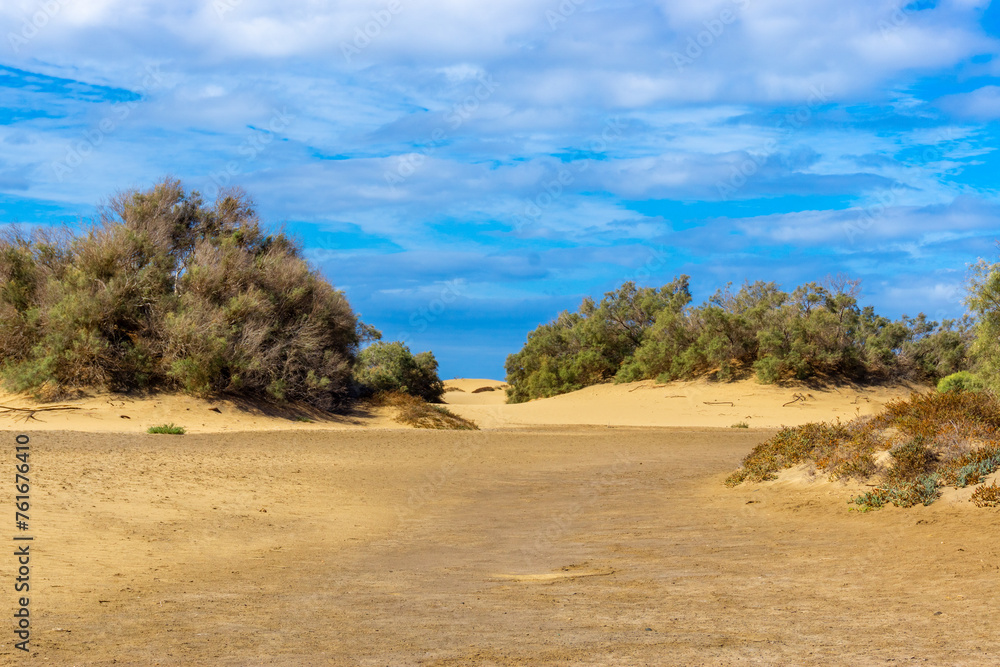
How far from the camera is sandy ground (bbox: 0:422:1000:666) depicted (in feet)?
17.5

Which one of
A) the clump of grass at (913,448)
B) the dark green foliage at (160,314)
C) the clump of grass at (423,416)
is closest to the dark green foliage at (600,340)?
the clump of grass at (423,416)

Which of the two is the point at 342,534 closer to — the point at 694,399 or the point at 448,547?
the point at 448,547

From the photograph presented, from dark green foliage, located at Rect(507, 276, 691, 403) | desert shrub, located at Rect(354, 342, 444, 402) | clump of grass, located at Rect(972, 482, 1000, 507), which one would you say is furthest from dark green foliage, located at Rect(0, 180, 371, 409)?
clump of grass, located at Rect(972, 482, 1000, 507)

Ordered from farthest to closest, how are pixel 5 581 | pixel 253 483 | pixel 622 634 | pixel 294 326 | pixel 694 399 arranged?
1. pixel 694 399
2. pixel 294 326
3. pixel 253 483
4. pixel 5 581
5. pixel 622 634

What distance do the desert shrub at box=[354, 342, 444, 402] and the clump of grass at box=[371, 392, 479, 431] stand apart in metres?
4.23

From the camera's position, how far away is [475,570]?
26.8ft

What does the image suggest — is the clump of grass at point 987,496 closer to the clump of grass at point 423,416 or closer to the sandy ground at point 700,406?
the clump of grass at point 423,416

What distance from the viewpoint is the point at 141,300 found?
23.8m

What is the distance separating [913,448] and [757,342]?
24622mm

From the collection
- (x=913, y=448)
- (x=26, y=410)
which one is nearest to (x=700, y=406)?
(x=913, y=448)

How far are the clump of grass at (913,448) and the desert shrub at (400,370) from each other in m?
22.7

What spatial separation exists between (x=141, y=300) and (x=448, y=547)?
17.5m

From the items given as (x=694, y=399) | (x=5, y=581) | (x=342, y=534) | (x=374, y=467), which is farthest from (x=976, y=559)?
(x=694, y=399)

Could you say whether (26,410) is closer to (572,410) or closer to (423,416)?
(423,416)
